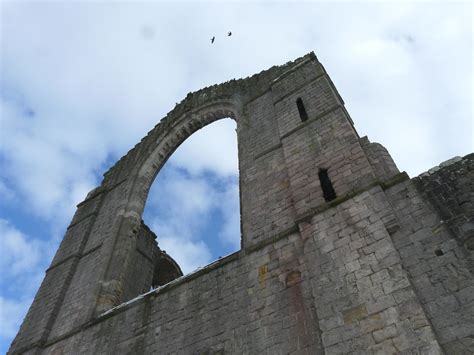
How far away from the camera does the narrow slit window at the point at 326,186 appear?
5.94 meters

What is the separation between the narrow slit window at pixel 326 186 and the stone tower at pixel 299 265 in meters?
0.02

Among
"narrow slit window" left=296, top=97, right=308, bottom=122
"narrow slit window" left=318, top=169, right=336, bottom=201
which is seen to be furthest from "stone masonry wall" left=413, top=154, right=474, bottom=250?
"narrow slit window" left=296, top=97, right=308, bottom=122

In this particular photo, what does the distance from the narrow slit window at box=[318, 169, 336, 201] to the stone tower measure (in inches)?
0.9

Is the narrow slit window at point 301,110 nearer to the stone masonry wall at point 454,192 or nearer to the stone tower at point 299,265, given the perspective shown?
the stone tower at point 299,265

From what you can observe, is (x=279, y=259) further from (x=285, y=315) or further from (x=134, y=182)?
(x=134, y=182)

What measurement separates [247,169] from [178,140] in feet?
Result: 15.0

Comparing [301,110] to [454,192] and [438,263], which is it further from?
[438,263]

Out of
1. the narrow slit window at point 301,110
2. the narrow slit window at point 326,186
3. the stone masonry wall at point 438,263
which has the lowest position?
the stone masonry wall at point 438,263

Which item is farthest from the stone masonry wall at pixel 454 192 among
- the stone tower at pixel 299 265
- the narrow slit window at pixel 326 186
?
the narrow slit window at pixel 326 186

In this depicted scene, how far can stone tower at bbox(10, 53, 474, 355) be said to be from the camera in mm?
4039

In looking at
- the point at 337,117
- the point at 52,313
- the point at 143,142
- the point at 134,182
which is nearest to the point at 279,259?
the point at 337,117

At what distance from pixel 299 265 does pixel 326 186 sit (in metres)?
1.49

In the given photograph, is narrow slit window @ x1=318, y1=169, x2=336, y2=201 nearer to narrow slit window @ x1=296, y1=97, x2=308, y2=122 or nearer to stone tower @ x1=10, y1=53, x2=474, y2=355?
stone tower @ x1=10, y1=53, x2=474, y2=355

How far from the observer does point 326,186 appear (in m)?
6.16
